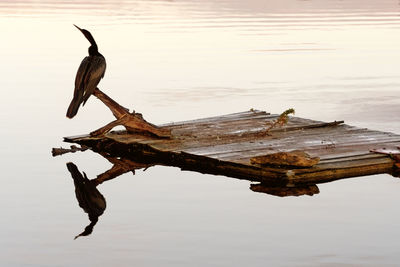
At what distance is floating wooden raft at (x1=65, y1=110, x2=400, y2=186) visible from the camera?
18109mm

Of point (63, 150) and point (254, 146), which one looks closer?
point (254, 146)

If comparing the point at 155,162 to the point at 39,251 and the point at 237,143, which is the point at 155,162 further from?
the point at 39,251

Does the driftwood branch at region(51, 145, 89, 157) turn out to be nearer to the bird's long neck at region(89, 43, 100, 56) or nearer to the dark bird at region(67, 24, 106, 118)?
the dark bird at region(67, 24, 106, 118)

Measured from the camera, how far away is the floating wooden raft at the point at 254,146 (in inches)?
Result: 713

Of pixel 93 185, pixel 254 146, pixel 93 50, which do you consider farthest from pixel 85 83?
pixel 254 146

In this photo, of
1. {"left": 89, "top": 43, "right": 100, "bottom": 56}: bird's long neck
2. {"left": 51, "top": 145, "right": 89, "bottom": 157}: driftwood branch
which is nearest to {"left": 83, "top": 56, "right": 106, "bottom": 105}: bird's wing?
{"left": 89, "top": 43, "right": 100, "bottom": 56}: bird's long neck

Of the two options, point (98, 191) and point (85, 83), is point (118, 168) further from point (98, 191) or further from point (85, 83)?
point (98, 191)

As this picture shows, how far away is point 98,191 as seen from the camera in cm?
1827

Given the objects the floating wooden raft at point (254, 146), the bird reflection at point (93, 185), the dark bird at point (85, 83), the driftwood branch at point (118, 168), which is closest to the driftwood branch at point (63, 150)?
Answer: the bird reflection at point (93, 185)

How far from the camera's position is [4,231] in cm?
1563

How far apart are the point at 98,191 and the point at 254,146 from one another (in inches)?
104

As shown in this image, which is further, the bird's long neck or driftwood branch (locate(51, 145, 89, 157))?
driftwood branch (locate(51, 145, 89, 157))

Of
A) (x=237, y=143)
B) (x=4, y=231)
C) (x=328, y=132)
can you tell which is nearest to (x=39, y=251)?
(x=4, y=231)

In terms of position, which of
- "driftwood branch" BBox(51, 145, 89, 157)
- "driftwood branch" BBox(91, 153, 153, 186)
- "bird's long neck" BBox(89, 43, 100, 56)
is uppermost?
"bird's long neck" BBox(89, 43, 100, 56)
